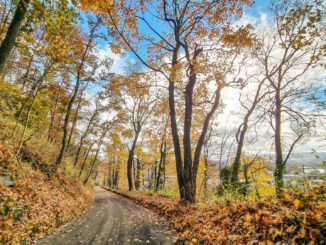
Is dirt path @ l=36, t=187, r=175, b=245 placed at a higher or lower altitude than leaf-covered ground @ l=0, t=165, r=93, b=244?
A: lower

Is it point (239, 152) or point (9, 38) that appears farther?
point (239, 152)

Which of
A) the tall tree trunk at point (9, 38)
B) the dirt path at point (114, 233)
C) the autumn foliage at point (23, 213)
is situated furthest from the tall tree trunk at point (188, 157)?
the tall tree trunk at point (9, 38)

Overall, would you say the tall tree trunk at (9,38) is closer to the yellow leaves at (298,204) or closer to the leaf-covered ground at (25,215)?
the leaf-covered ground at (25,215)

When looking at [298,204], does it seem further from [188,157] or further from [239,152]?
[239,152]

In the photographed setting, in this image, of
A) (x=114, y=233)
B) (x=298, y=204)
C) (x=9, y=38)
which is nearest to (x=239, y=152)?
(x=114, y=233)

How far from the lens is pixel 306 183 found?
16.5 ft

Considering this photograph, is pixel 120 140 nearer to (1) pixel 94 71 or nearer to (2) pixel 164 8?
(1) pixel 94 71

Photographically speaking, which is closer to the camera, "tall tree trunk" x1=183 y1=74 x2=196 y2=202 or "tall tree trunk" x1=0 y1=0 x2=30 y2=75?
"tall tree trunk" x1=0 y1=0 x2=30 y2=75

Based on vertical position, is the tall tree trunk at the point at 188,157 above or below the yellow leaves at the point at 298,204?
above

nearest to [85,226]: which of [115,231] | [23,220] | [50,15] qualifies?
[115,231]

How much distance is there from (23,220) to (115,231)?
2686 millimetres

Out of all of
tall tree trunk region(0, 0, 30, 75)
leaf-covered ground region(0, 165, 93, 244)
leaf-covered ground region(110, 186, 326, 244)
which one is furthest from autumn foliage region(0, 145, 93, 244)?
leaf-covered ground region(110, 186, 326, 244)

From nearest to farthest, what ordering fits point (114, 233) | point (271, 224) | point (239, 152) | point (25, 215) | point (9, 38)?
point (271, 224) < point (9, 38) < point (25, 215) < point (114, 233) < point (239, 152)

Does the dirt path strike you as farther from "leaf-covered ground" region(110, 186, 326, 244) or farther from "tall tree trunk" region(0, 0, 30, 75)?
"tall tree trunk" region(0, 0, 30, 75)
